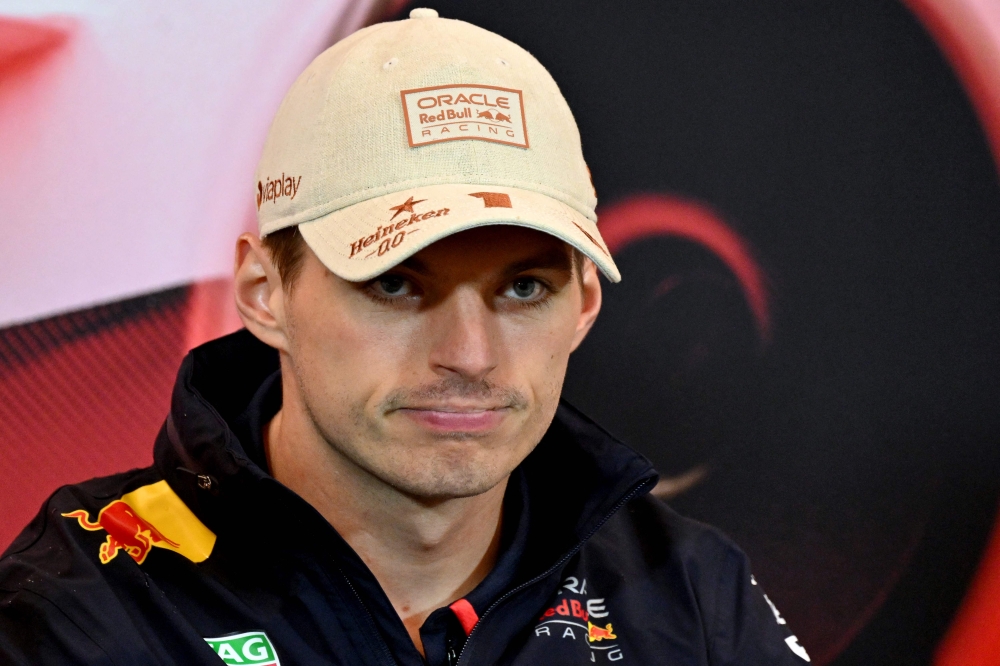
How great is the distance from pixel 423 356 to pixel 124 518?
397 mm

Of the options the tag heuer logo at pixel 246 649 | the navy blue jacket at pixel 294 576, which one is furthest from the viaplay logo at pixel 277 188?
the tag heuer logo at pixel 246 649

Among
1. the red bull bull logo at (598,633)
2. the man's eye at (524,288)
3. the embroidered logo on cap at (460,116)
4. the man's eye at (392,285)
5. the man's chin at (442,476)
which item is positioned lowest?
the red bull bull logo at (598,633)

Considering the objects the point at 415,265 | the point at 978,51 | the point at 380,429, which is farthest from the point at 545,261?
the point at 978,51

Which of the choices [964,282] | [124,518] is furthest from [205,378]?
[964,282]

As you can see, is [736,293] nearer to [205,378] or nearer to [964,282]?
[964,282]

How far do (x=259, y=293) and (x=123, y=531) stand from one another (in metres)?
0.30

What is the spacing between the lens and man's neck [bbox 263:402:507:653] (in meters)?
1.26

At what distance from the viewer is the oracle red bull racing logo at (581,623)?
1316 millimetres

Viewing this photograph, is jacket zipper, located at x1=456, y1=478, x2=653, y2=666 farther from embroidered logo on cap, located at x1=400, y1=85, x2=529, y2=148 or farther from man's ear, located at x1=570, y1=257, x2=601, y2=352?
embroidered logo on cap, located at x1=400, y1=85, x2=529, y2=148

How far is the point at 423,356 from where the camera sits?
113 centimetres

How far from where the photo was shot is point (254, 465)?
Answer: 3.84ft

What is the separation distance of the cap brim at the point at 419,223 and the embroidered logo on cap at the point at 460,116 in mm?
58

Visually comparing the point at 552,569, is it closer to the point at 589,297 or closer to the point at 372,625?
the point at 372,625

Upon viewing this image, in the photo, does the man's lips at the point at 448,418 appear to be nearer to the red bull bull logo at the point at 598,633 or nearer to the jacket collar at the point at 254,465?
the jacket collar at the point at 254,465
